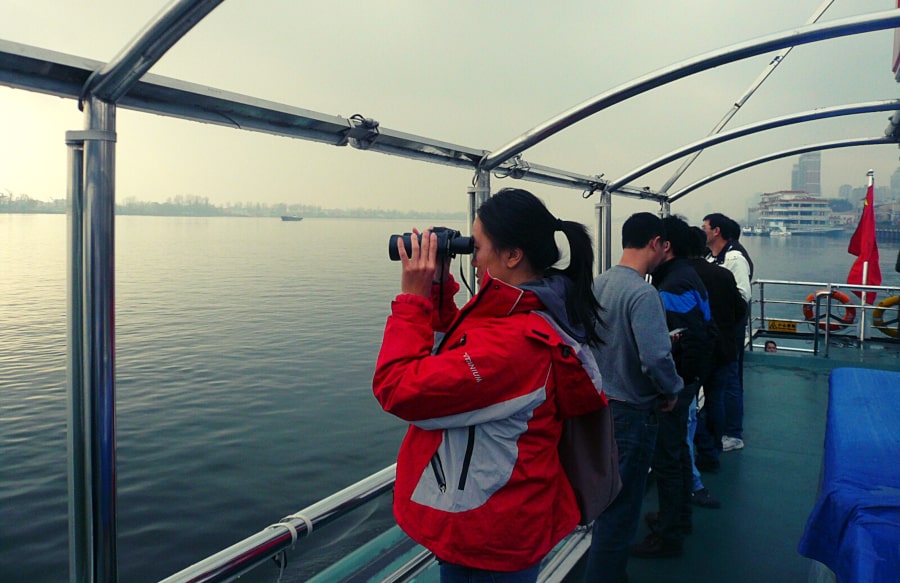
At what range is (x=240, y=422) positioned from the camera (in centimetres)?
2781

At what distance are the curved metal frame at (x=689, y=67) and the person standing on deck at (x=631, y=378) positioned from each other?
2.14 ft

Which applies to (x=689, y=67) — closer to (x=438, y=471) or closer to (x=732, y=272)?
(x=732, y=272)

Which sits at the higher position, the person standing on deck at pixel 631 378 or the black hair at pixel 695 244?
the black hair at pixel 695 244

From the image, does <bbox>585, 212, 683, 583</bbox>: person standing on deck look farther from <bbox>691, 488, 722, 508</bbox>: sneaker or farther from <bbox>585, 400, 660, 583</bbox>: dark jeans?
<bbox>691, 488, 722, 508</bbox>: sneaker

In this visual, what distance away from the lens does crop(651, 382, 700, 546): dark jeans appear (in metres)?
3.03

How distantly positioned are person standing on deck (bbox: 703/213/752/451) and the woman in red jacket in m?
3.49

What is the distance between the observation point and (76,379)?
149cm

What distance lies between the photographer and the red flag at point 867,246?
9.04 metres

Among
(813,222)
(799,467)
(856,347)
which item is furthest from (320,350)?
(799,467)

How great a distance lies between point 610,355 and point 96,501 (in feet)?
6.10

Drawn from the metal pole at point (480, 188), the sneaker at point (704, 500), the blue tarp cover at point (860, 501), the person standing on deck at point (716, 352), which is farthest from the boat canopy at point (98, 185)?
the sneaker at point (704, 500)

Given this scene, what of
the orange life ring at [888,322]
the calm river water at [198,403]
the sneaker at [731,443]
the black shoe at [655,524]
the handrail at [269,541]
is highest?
the orange life ring at [888,322]

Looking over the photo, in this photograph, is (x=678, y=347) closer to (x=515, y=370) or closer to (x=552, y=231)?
(x=552, y=231)

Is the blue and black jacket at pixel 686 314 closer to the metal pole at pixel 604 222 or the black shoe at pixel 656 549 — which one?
the black shoe at pixel 656 549
